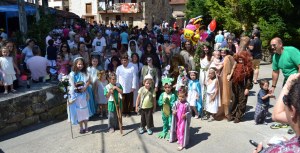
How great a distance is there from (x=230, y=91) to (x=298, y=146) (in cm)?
605

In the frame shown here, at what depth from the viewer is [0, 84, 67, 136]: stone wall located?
712cm

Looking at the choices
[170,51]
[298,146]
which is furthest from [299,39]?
[298,146]

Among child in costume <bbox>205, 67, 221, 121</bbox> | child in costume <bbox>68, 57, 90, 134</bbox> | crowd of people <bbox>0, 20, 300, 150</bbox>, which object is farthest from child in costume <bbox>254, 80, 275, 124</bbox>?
child in costume <bbox>68, 57, 90, 134</bbox>

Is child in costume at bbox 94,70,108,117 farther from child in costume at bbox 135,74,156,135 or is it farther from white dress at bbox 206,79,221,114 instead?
white dress at bbox 206,79,221,114

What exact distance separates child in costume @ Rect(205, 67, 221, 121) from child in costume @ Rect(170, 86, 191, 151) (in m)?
1.48

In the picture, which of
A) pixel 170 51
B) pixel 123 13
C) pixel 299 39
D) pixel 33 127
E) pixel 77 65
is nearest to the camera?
pixel 77 65

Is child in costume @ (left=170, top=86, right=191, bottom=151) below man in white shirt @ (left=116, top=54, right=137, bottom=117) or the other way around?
below

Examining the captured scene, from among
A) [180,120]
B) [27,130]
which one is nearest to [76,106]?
[27,130]

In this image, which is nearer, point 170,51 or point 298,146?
point 298,146

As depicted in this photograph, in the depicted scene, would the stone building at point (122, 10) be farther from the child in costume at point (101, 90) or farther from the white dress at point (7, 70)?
the white dress at point (7, 70)

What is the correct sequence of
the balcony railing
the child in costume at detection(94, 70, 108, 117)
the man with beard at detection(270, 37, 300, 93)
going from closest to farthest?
the man with beard at detection(270, 37, 300, 93), the child in costume at detection(94, 70, 108, 117), the balcony railing

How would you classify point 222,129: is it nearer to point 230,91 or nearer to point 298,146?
point 230,91

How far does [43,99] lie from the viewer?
26.0 ft

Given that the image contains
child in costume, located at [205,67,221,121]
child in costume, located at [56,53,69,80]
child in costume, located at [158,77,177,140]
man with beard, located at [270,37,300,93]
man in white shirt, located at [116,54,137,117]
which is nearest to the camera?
man with beard, located at [270,37,300,93]
